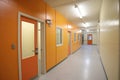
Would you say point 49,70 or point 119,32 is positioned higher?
point 119,32

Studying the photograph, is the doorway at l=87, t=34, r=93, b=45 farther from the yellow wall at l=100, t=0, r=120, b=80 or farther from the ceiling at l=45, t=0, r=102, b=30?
the yellow wall at l=100, t=0, r=120, b=80

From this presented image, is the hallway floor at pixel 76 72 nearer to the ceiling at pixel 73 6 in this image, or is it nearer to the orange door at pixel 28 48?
the orange door at pixel 28 48

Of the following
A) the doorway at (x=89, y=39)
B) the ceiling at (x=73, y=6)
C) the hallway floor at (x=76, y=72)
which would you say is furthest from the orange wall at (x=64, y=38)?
the doorway at (x=89, y=39)

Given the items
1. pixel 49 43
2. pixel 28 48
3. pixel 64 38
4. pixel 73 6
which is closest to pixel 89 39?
pixel 64 38

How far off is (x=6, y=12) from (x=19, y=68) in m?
1.48

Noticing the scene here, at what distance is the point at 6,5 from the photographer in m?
2.14

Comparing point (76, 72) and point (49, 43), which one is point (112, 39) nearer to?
point (76, 72)

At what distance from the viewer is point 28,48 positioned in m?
3.12

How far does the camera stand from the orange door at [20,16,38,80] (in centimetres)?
286

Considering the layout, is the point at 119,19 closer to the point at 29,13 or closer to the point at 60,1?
the point at 29,13

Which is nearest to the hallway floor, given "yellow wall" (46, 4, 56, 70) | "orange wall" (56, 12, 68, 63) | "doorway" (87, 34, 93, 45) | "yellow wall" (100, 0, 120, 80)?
"yellow wall" (46, 4, 56, 70)

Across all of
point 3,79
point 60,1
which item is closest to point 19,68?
point 3,79

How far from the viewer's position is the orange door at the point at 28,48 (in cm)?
286

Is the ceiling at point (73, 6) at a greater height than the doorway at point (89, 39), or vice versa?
the ceiling at point (73, 6)
